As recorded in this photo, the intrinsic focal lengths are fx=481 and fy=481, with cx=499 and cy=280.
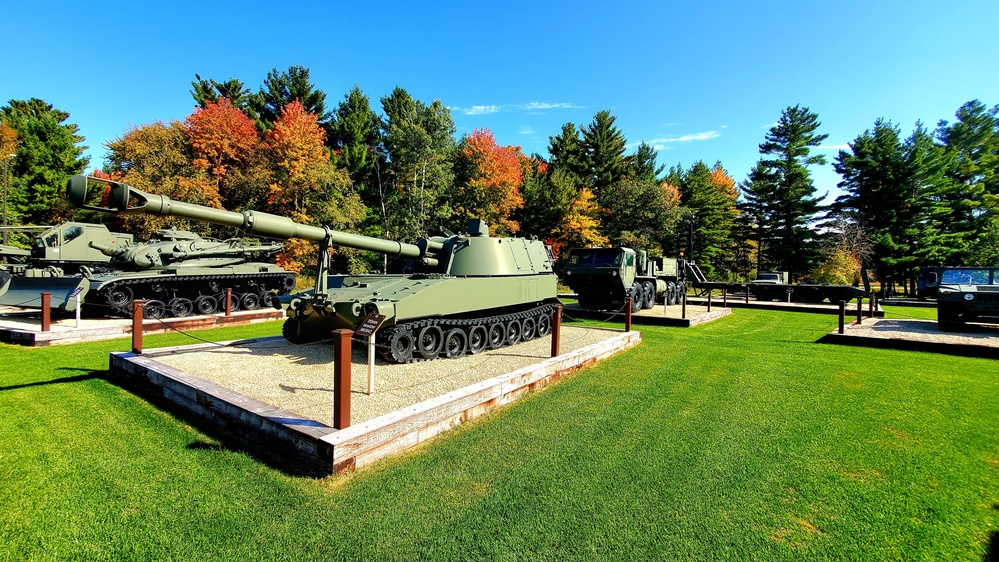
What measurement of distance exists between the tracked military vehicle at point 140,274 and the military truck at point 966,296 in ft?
56.2

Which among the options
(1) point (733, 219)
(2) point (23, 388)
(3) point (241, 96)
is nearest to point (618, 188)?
(1) point (733, 219)

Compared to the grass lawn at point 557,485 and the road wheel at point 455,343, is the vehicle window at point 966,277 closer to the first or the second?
the grass lawn at point 557,485

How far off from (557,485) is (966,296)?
1229 cm

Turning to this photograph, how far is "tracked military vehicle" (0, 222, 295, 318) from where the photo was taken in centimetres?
1120

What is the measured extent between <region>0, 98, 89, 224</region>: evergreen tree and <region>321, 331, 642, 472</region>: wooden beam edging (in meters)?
34.9

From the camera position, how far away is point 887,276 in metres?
27.4

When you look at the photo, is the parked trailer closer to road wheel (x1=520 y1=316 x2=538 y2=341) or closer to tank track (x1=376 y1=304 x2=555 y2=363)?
road wheel (x1=520 y1=316 x2=538 y2=341)

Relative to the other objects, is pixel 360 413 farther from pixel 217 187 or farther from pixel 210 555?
pixel 217 187

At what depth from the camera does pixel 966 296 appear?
1075 centimetres

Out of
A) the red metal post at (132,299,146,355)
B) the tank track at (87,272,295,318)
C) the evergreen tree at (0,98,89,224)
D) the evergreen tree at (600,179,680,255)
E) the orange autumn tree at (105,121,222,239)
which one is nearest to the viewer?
the red metal post at (132,299,146,355)

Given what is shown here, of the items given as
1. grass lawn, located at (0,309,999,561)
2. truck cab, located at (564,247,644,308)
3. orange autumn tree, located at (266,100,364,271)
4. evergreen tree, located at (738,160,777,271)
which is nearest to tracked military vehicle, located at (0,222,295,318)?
grass lawn, located at (0,309,999,561)

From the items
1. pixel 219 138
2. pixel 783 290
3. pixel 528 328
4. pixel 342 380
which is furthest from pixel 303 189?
pixel 342 380

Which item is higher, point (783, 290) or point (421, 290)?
point (421, 290)

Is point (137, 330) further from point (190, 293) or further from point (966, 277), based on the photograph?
point (966, 277)
